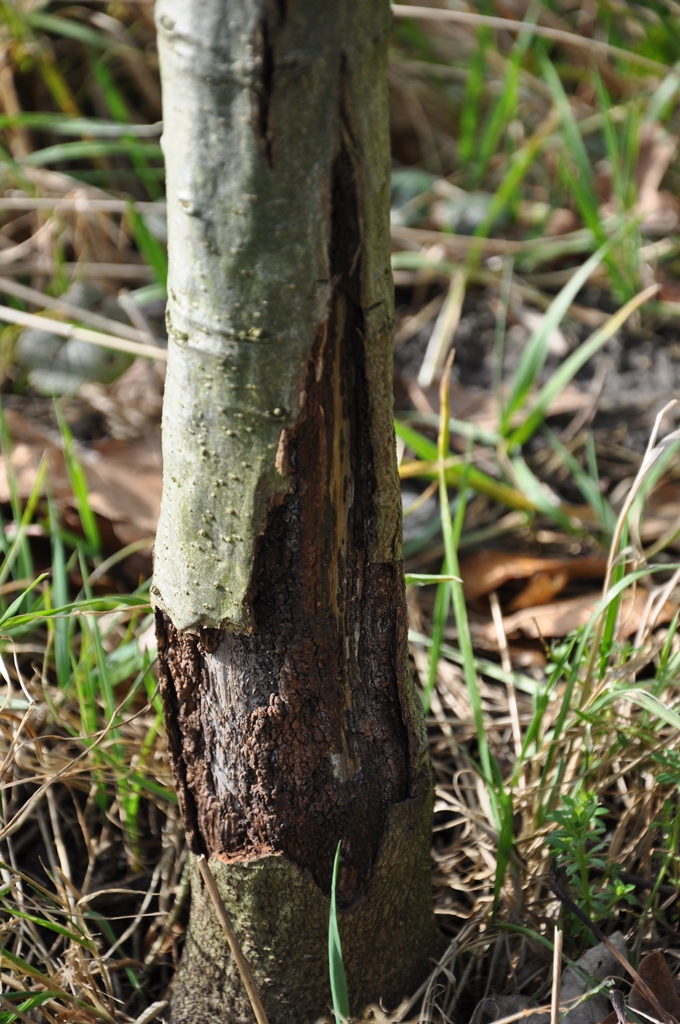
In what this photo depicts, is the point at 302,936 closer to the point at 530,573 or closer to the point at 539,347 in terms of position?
the point at 530,573

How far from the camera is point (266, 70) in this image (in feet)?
2.09

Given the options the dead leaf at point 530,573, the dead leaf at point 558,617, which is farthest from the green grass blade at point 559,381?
the dead leaf at point 558,617

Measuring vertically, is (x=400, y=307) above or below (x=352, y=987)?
above

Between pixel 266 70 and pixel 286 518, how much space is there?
35 cm

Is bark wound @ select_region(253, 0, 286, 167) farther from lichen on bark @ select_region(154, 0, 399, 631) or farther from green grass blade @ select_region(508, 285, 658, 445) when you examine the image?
green grass blade @ select_region(508, 285, 658, 445)

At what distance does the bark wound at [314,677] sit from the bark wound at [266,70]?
12 centimetres

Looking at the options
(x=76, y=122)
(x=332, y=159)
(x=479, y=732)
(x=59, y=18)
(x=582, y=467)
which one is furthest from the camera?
(x=59, y=18)

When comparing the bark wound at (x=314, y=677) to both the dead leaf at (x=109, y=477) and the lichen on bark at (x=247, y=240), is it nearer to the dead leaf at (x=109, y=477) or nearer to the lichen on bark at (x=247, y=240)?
the lichen on bark at (x=247, y=240)

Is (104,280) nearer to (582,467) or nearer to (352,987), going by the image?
(582,467)

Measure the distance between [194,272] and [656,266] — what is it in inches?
72.3

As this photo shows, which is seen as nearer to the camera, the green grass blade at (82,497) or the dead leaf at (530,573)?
the green grass blade at (82,497)

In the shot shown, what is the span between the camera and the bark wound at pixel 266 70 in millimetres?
A: 620

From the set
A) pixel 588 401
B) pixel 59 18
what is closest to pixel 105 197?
pixel 59 18

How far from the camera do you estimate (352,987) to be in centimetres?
102
